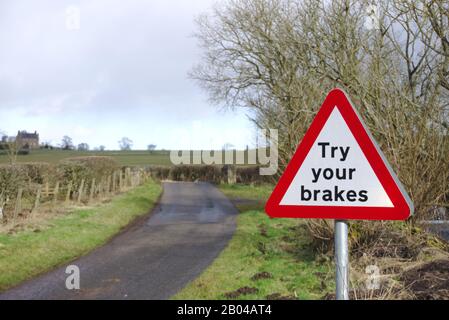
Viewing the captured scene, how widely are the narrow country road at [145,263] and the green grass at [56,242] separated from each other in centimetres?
41

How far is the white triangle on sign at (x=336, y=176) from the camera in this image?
321 cm

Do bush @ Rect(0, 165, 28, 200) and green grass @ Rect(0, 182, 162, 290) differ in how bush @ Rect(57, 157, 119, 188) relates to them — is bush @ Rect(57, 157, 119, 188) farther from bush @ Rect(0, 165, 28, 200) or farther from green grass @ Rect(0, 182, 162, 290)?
bush @ Rect(0, 165, 28, 200)

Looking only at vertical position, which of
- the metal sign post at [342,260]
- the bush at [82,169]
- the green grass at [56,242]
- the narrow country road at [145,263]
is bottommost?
the narrow country road at [145,263]

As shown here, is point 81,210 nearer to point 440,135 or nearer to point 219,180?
point 440,135

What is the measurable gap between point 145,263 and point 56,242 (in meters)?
2.96

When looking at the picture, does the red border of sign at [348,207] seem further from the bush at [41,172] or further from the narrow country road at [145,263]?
the bush at [41,172]

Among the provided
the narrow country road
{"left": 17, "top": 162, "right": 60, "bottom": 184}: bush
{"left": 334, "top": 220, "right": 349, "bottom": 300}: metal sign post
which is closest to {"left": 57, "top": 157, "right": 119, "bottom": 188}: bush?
{"left": 17, "top": 162, "right": 60, "bottom": 184}: bush

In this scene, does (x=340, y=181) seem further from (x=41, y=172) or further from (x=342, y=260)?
(x=41, y=172)

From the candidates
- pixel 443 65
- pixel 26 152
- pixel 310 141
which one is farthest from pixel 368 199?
pixel 26 152

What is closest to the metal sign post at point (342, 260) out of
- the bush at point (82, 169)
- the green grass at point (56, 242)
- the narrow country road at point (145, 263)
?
the narrow country road at point (145, 263)

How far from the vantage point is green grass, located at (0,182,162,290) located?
1019 cm

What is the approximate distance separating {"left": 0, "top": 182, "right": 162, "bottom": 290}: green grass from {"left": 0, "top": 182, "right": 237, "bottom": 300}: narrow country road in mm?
408

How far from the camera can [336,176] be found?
129 inches

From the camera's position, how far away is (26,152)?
90.8 feet
